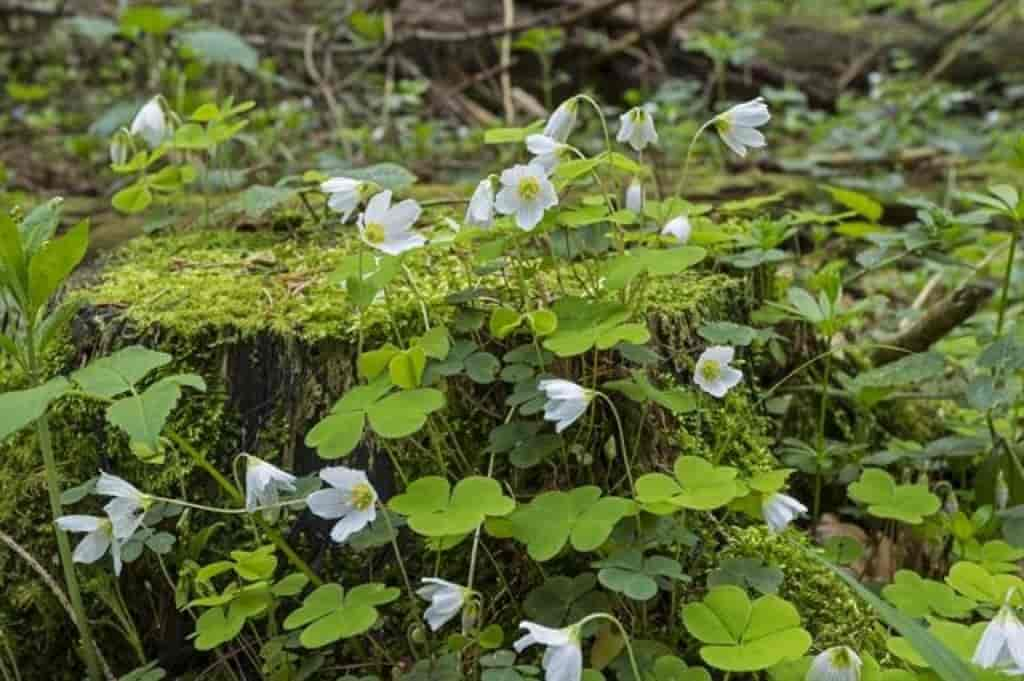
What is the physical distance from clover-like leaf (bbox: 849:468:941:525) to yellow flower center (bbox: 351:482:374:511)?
890 millimetres

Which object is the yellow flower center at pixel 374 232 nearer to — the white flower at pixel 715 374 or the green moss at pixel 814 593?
the white flower at pixel 715 374

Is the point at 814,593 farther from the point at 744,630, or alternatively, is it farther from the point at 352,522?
the point at 352,522

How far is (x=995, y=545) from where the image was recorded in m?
2.06

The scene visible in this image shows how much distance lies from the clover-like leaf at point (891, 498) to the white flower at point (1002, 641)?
550 millimetres

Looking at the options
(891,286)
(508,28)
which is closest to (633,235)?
(891,286)

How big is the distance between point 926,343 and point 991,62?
5.62 metres

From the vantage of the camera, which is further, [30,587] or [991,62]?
[991,62]

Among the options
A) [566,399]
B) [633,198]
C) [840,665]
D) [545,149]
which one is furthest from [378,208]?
[840,665]

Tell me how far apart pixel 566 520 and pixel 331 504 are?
13.4 inches

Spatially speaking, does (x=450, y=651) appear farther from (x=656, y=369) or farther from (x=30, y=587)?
(x=30, y=587)

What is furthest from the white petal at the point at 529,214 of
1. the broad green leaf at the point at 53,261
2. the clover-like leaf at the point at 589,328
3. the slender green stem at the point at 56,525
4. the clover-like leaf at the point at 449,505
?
the slender green stem at the point at 56,525

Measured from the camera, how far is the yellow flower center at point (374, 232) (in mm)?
1816

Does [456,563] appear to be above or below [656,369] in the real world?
below

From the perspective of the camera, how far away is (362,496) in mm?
1702
